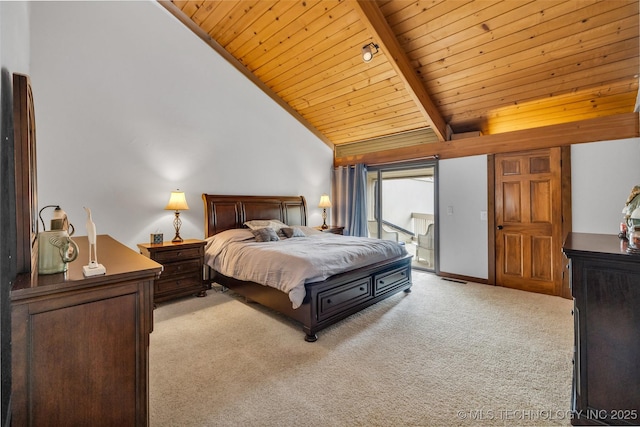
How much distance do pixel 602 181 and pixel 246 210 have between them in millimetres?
4855

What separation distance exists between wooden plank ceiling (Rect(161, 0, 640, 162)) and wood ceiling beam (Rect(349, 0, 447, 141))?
0.05 ft

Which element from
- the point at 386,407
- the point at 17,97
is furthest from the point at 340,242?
the point at 17,97

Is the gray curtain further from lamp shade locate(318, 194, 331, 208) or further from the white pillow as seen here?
the white pillow

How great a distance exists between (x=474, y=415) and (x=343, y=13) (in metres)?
4.18

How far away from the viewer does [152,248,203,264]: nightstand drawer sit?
343cm

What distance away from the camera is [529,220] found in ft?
13.1

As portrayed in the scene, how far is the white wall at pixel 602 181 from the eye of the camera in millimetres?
3316

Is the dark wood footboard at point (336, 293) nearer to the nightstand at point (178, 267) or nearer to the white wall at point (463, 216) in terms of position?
the nightstand at point (178, 267)

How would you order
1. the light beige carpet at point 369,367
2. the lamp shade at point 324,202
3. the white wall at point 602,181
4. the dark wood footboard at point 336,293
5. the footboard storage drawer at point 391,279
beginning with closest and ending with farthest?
the light beige carpet at point 369,367 → the dark wood footboard at point 336,293 → the white wall at point 602,181 → the footboard storage drawer at point 391,279 → the lamp shade at point 324,202

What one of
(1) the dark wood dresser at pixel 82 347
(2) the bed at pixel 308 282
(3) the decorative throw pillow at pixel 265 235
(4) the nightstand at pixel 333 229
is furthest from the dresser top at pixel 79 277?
(4) the nightstand at pixel 333 229

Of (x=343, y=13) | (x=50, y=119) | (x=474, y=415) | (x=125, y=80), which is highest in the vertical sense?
(x=343, y=13)

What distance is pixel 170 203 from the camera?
370 cm

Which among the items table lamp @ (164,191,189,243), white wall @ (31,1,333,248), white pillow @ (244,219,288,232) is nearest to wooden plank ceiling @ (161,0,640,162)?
white wall @ (31,1,333,248)

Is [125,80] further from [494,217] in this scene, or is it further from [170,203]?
[494,217]
